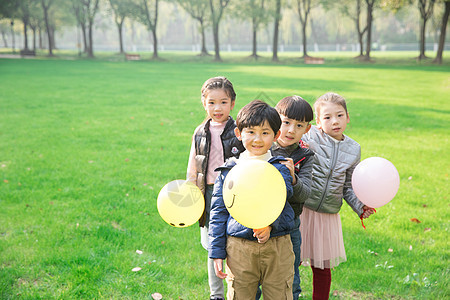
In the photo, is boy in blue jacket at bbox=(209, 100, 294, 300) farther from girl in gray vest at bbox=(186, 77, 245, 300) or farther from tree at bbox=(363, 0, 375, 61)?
tree at bbox=(363, 0, 375, 61)

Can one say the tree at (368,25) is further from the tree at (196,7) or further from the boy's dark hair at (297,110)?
the boy's dark hair at (297,110)

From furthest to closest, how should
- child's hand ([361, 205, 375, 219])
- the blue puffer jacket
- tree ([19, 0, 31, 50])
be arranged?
tree ([19, 0, 31, 50]) → child's hand ([361, 205, 375, 219]) → the blue puffer jacket

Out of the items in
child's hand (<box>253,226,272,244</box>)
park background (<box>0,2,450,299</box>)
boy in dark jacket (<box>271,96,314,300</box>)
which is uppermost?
boy in dark jacket (<box>271,96,314,300</box>)

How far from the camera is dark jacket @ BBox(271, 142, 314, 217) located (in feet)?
8.11

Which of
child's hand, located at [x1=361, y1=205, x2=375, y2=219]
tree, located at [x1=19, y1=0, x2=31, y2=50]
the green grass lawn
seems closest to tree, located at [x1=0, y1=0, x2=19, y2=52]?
tree, located at [x1=19, y1=0, x2=31, y2=50]

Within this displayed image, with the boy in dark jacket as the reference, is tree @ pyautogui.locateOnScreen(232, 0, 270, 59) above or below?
above

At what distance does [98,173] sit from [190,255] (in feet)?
10.1

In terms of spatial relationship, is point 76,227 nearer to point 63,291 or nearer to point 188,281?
point 63,291

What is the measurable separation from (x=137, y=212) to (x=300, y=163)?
2.95m

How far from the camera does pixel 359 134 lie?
359 inches

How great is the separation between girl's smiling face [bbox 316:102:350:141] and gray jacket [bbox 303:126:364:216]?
0.07 metres

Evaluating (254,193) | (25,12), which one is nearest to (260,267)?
(254,193)

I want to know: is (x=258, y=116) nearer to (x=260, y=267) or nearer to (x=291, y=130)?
(x=291, y=130)

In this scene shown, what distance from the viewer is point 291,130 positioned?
2.58 m
